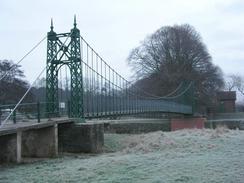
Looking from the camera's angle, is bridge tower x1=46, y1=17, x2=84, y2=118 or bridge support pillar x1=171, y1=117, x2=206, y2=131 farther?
bridge support pillar x1=171, y1=117, x2=206, y2=131

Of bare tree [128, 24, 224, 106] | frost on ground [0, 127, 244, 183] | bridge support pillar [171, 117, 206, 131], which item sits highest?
bare tree [128, 24, 224, 106]

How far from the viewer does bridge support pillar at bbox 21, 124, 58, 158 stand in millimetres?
21002

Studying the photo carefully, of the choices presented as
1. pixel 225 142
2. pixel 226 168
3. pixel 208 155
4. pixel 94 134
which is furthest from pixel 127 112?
pixel 226 168

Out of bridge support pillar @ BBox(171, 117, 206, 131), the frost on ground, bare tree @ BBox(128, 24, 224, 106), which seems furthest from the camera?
bare tree @ BBox(128, 24, 224, 106)

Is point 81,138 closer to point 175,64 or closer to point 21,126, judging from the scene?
point 21,126

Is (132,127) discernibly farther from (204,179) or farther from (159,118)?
(204,179)

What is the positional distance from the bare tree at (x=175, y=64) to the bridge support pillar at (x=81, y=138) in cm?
4371

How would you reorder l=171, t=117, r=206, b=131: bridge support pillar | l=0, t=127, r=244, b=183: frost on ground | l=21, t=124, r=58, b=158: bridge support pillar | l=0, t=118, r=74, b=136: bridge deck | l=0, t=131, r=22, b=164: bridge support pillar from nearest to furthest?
l=0, t=127, r=244, b=183: frost on ground
l=0, t=118, r=74, b=136: bridge deck
l=0, t=131, r=22, b=164: bridge support pillar
l=21, t=124, r=58, b=158: bridge support pillar
l=171, t=117, r=206, b=131: bridge support pillar

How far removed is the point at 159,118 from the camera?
6612 cm

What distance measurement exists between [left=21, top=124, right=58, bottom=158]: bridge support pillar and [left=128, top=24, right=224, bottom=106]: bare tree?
47007 millimetres

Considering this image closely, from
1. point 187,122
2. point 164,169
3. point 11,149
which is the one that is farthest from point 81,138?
point 187,122

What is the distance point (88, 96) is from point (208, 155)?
15.7 meters

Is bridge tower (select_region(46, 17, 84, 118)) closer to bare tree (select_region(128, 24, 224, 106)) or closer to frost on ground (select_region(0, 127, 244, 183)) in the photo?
frost on ground (select_region(0, 127, 244, 183))

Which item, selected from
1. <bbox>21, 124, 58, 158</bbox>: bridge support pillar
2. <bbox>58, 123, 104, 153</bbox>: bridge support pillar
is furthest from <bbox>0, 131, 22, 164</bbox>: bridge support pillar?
<bbox>58, 123, 104, 153</bbox>: bridge support pillar
